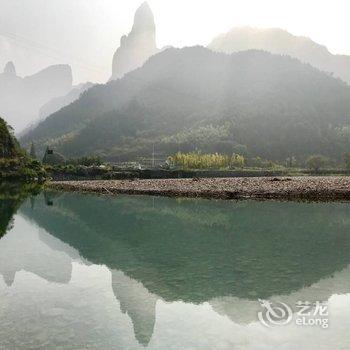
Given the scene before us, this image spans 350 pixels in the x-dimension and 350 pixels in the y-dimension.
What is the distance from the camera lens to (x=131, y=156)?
7677 inches

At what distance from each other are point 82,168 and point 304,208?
74453 millimetres

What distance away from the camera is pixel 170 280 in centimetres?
1986

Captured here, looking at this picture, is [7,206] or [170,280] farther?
[7,206]

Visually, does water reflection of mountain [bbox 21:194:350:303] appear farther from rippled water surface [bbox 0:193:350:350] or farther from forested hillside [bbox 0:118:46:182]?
forested hillside [bbox 0:118:46:182]

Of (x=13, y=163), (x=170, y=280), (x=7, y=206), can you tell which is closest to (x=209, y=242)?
(x=170, y=280)

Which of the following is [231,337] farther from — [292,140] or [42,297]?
[292,140]

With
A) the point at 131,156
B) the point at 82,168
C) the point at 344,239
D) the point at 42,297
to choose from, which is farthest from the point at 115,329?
the point at 131,156

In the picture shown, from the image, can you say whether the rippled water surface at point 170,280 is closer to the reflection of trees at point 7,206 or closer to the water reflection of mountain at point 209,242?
the water reflection of mountain at point 209,242

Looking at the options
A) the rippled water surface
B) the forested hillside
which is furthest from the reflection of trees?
the forested hillside

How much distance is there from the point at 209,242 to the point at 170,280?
34.5ft

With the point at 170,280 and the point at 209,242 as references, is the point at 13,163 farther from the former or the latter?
the point at 170,280

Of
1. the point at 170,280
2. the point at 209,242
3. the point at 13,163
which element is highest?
the point at 13,163

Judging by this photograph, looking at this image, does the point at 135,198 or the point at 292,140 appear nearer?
the point at 135,198

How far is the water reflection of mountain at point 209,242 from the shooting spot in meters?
19.6
